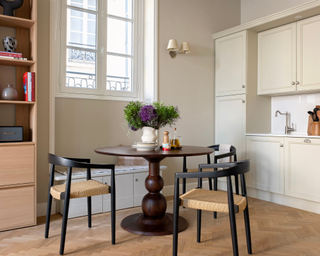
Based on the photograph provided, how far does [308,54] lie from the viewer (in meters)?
3.46

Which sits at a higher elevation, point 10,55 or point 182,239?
point 10,55

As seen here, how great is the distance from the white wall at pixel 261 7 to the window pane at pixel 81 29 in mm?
2409

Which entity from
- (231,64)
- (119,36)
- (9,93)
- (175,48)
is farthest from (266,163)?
(9,93)

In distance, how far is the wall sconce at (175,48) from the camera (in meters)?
3.80

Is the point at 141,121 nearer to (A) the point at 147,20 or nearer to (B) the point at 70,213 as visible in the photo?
(B) the point at 70,213

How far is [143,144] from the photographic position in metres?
2.68

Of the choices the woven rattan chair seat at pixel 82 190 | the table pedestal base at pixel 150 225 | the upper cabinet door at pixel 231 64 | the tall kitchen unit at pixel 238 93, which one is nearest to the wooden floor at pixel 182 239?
the table pedestal base at pixel 150 225

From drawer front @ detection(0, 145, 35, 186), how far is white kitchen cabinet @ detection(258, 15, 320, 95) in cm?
298

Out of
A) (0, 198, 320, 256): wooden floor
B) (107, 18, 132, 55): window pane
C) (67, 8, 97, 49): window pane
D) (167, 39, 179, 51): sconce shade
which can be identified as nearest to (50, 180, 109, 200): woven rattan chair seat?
(0, 198, 320, 256): wooden floor

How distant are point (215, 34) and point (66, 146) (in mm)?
2654

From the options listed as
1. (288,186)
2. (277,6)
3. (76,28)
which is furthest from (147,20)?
(288,186)

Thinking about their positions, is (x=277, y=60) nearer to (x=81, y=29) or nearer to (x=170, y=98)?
(x=170, y=98)

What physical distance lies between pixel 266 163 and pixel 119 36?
249 cm

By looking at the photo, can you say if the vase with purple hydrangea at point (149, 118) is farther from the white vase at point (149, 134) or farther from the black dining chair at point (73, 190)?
the black dining chair at point (73, 190)
